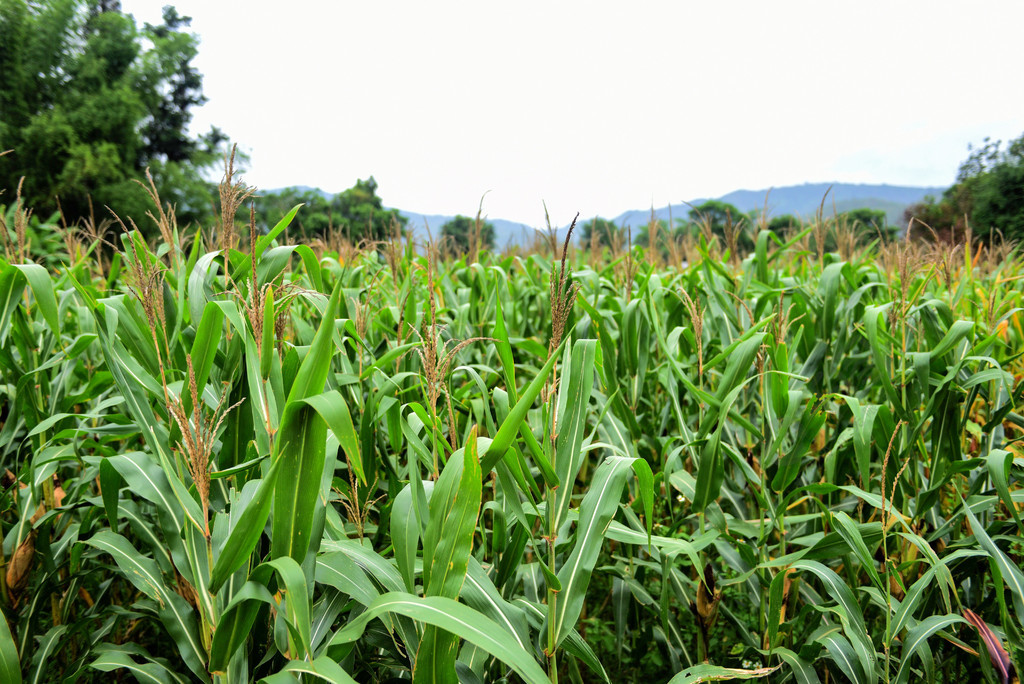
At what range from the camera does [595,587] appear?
260 cm

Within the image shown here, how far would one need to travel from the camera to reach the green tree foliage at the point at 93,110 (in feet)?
84.8

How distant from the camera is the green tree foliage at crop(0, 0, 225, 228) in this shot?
84.8ft

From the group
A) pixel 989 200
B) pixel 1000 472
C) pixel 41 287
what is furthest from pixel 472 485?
pixel 989 200

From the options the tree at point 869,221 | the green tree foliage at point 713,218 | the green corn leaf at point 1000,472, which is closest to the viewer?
the green corn leaf at point 1000,472

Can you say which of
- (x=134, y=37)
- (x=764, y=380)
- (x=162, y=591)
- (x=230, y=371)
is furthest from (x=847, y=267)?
(x=134, y=37)

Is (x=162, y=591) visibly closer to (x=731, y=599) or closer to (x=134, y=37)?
(x=731, y=599)

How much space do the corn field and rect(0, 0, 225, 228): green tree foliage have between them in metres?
26.0

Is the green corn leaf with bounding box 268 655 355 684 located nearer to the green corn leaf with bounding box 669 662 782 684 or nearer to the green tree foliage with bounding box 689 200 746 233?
the green corn leaf with bounding box 669 662 782 684

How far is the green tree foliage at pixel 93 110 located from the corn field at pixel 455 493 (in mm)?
25952

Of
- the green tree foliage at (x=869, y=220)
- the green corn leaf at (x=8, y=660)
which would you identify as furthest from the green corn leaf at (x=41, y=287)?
the green tree foliage at (x=869, y=220)

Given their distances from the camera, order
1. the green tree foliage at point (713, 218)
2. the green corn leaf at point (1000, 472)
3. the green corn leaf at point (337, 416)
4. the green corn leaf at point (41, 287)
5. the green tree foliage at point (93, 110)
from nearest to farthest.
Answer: the green corn leaf at point (337, 416)
the green corn leaf at point (41, 287)
the green corn leaf at point (1000, 472)
the green tree foliage at point (713, 218)
the green tree foliage at point (93, 110)

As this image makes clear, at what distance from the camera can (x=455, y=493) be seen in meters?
1.08

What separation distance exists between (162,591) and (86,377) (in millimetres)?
1309

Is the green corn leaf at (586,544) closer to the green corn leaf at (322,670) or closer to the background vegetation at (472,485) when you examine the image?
the background vegetation at (472,485)
